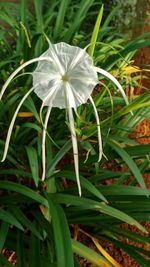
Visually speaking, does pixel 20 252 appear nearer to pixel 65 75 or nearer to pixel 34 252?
pixel 34 252

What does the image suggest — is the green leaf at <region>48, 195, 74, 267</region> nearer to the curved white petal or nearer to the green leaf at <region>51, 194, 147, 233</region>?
the green leaf at <region>51, 194, 147, 233</region>

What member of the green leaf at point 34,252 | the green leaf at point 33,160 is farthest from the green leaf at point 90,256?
the green leaf at point 33,160

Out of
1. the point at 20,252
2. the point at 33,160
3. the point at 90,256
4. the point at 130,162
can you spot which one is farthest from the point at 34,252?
the point at 130,162

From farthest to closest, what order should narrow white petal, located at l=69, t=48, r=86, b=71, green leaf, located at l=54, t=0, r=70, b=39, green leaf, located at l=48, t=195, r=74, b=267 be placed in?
1. green leaf, located at l=54, t=0, r=70, b=39
2. green leaf, located at l=48, t=195, r=74, b=267
3. narrow white petal, located at l=69, t=48, r=86, b=71

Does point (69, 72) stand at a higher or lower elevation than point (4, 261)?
higher

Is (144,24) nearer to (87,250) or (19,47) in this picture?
(19,47)

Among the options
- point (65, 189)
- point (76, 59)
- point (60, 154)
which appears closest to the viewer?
point (76, 59)

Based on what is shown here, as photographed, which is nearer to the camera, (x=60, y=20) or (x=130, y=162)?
(x=130, y=162)

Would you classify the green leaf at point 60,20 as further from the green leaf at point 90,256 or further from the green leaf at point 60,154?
the green leaf at point 90,256

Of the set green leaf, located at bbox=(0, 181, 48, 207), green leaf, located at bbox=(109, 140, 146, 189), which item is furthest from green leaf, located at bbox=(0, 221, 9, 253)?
green leaf, located at bbox=(109, 140, 146, 189)

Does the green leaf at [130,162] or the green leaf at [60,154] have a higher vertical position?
the green leaf at [60,154]

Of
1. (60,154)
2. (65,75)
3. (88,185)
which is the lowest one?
(88,185)
